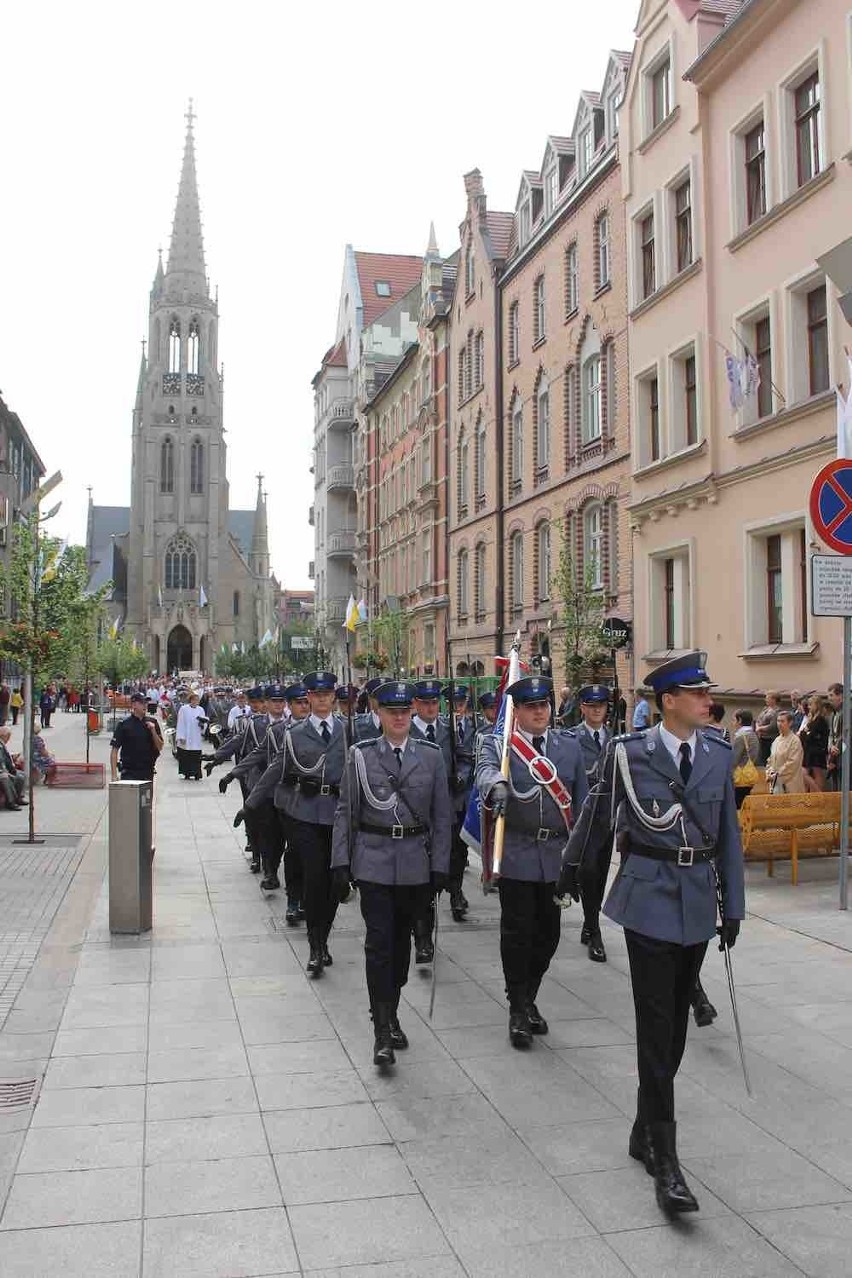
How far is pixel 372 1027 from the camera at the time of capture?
6621 mm

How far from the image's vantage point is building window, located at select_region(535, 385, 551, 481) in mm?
30562

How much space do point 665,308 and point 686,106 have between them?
3.54 metres

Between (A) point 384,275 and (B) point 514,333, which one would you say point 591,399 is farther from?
(A) point 384,275

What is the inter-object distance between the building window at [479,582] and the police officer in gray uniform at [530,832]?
93.5 ft

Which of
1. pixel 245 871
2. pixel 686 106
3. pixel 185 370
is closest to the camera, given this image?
pixel 245 871

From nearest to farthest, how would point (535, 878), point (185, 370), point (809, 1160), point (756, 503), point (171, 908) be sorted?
point (809, 1160) → point (535, 878) → point (171, 908) → point (756, 503) → point (185, 370)

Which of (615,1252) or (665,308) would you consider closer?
(615,1252)

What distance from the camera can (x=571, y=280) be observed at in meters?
28.8

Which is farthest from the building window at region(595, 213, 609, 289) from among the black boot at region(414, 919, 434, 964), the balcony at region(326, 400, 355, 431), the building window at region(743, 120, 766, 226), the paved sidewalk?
the balcony at region(326, 400, 355, 431)

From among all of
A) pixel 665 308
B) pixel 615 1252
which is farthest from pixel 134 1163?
pixel 665 308

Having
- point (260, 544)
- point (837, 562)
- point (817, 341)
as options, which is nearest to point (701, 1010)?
point (837, 562)

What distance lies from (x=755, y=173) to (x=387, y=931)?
1711 centimetres

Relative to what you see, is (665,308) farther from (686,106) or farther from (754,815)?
(754,815)

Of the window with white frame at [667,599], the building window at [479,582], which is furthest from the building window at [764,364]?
the building window at [479,582]
